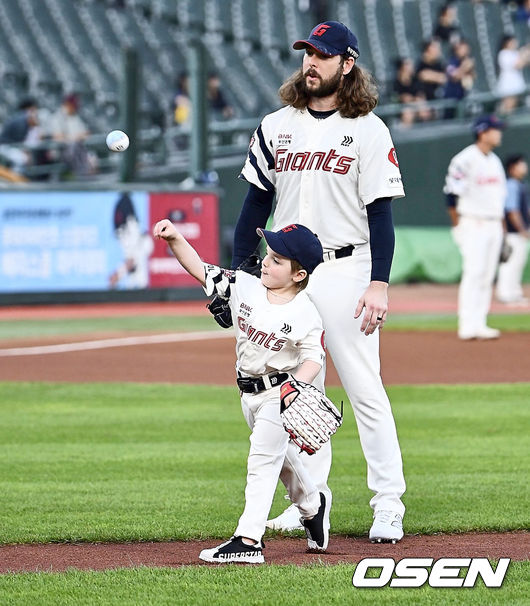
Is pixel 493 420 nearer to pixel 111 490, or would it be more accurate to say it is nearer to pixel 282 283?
pixel 111 490

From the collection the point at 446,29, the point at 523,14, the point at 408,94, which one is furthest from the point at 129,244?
the point at 523,14

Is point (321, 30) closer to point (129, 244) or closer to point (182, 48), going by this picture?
point (129, 244)

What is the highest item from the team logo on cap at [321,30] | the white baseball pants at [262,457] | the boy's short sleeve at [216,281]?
the team logo on cap at [321,30]

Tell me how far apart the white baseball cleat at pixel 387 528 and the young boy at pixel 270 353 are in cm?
31

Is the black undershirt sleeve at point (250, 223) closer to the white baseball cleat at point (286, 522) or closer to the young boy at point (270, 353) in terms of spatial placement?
the young boy at point (270, 353)

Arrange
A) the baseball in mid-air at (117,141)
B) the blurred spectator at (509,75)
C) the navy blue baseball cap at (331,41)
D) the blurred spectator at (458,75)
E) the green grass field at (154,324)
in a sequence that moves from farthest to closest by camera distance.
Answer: the blurred spectator at (509,75)
the blurred spectator at (458,75)
the green grass field at (154,324)
the navy blue baseball cap at (331,41)
the baseball in mid-air at (117,141)

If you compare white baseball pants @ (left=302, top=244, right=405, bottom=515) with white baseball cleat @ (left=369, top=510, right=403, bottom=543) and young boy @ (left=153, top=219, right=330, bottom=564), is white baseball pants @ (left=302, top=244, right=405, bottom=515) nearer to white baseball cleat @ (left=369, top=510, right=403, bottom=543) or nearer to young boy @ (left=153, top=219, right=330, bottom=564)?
white baseball cleat @ (left=369, top=510, right=403, bottom=543)

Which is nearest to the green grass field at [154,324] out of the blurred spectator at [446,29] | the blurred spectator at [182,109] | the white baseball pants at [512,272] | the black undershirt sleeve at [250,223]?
the white baseball pants at [512,272]

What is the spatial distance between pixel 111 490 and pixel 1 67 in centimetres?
1799

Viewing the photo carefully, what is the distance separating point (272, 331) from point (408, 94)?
846 inches

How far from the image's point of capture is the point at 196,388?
11.4 metres

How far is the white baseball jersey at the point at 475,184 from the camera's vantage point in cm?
1403

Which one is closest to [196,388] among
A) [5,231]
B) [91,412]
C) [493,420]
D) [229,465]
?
[91,412]

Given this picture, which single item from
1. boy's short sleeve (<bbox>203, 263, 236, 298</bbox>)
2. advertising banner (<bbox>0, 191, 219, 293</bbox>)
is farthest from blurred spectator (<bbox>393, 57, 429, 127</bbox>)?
boy's short sleeve (<bbox>203, 263, 236, 298</bbox>)
